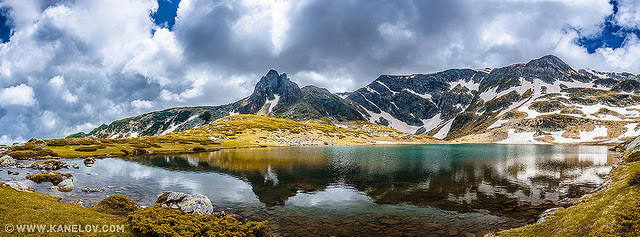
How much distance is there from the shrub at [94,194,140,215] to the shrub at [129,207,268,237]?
7.99 metres

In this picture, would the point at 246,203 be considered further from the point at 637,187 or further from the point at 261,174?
the point at 637,187

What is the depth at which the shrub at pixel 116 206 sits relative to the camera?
2569cm

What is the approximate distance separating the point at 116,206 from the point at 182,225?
13.4m

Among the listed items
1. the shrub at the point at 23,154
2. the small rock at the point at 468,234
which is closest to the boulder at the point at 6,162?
the shrub at the point at 23,154

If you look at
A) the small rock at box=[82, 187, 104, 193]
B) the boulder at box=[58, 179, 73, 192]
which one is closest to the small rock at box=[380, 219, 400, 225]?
the small rock at box=[82, 187, 104, 193]

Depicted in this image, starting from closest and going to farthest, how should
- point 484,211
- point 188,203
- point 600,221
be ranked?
point 600,221 < point 188,203 < point 484,211

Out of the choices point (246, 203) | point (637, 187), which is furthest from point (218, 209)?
point (637, 187)

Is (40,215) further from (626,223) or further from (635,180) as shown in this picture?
(635,180)

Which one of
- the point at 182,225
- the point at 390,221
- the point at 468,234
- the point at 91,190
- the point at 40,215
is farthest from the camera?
the point at 91,190

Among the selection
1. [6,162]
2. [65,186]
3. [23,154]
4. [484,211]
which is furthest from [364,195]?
[23,154]

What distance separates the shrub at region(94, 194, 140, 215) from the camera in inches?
1011

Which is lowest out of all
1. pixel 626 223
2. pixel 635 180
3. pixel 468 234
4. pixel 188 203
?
pixel 468 234

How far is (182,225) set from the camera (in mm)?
18969

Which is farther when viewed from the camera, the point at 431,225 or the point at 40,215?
the point at 431,225
